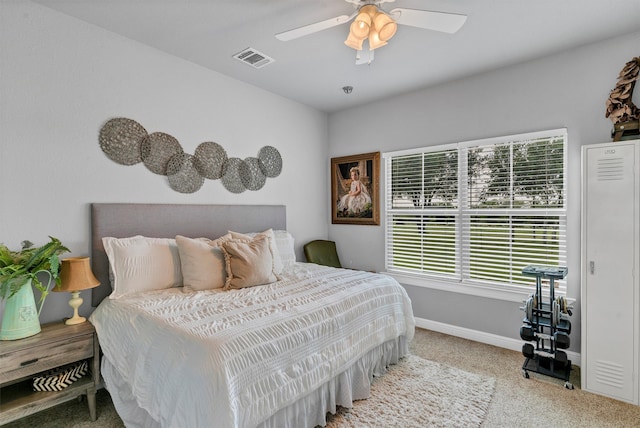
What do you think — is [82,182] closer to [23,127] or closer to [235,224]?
[23,127]

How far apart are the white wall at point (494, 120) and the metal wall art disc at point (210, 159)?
1799 mm

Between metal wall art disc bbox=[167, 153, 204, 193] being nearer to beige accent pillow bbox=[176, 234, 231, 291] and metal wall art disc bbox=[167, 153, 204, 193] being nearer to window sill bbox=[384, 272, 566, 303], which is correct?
beige accent pillow bbox=[176, 234, 231, 291]

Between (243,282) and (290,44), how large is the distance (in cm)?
205

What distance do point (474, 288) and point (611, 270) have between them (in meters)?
1.19

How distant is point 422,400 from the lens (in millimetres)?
2256

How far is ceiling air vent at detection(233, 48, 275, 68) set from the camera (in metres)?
2.80

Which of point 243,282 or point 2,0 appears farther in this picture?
point 243,282

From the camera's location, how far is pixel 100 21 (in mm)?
2396

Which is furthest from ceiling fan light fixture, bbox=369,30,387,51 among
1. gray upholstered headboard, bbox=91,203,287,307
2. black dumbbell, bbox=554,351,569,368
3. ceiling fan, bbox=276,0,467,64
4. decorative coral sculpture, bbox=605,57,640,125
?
black dumbbell, bbox=554,351,569,368

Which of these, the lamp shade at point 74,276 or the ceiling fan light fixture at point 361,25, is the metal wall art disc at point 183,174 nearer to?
the lamp shade at point 74,276

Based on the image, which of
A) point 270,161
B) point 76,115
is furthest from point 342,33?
point 76,115

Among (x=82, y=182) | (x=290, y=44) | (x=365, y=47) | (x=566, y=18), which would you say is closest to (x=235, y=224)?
(x=82, y=182)

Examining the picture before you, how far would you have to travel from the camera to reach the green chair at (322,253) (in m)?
4.11

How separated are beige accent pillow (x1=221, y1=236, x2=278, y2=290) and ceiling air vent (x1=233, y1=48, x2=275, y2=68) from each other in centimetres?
170
